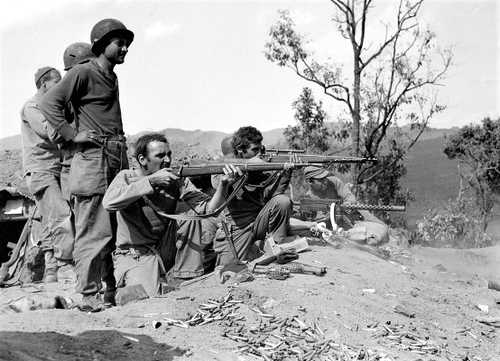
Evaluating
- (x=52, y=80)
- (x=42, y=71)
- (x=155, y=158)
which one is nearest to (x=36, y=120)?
(x=52, y=80)

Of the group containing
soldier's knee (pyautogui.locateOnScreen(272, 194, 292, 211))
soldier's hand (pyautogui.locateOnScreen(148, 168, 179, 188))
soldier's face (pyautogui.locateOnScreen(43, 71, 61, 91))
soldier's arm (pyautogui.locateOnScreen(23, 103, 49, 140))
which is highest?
soldier's face (pyautogui.locateOnScreen(43, 71, 61, 91))

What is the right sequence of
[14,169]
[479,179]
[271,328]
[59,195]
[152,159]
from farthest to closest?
[479,179] < [14,169] < [59,195] < [152,159] < [271,328]

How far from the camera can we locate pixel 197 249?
20.5 ft

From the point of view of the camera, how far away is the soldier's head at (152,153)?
595 cm

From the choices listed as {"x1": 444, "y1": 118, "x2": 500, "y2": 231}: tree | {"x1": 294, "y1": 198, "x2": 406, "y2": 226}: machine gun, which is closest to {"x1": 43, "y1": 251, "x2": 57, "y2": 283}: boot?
{"x1": 294, "y1": 198, "x2": 406, "y2": 226}: machine gun

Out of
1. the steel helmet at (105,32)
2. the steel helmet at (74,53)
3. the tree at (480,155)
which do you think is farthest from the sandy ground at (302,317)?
the tree at (480,155)

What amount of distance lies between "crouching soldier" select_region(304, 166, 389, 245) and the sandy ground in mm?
1567

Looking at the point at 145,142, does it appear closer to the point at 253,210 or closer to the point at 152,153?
the point at 152,153

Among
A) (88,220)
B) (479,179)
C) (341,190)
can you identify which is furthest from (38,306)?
(479,179)

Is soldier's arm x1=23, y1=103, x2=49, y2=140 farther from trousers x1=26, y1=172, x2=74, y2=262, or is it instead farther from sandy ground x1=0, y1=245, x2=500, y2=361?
sandy ground x1=0, y1=245, x2=500, y2=361

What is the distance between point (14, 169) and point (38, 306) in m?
9.75

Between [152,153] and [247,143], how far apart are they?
189cm

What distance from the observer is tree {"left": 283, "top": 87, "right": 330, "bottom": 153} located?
15.7m

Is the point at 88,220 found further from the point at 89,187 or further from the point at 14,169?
the point at 14,169
